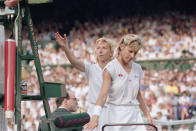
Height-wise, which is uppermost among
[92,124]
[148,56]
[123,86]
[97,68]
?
[148,56]

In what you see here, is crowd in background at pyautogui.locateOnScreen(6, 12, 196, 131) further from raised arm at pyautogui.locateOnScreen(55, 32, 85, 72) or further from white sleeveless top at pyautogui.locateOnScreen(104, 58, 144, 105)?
white sleeveless top at pyautogui.locateOnScreen(104, 58, 144, 105)

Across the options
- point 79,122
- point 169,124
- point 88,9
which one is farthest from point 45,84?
point 88,9

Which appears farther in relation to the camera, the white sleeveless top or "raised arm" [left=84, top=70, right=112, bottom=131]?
the white sleeveless top

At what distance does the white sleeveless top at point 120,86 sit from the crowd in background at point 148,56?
4.20 metres

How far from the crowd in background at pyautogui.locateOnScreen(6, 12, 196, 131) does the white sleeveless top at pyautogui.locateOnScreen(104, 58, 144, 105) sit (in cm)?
420

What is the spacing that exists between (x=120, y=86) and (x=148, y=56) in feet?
38.5

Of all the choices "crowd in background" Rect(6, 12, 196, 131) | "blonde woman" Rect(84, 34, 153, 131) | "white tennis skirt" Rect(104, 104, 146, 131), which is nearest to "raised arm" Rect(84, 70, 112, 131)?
"blonde woman" Rect(84, 34, 153, 131)

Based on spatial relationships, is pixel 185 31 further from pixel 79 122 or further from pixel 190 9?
pixel 79 122

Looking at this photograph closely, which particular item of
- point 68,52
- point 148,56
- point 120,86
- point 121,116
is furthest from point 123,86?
point 148,56

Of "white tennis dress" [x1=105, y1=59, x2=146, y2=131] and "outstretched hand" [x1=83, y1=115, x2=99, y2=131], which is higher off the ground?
"white tennis dress" [x1=105, y1=59, x2=146, y2=131]

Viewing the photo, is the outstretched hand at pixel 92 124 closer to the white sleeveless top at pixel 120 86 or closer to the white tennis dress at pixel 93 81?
the white sleeveless top at pixel 120 86

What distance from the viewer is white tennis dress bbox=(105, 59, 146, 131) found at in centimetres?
385

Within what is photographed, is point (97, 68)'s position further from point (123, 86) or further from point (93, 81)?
point (123, 86)

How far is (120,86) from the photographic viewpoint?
12.6 ft
